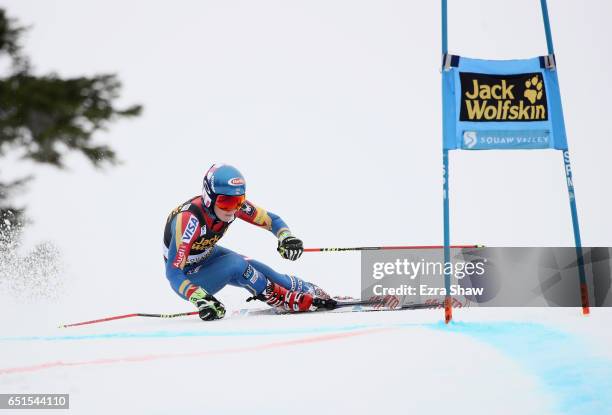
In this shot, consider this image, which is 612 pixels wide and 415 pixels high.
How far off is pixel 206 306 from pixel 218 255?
86 cm

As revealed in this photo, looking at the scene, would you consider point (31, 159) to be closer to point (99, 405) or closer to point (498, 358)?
point (99, 405)

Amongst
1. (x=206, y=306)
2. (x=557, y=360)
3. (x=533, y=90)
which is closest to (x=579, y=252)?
(x=533, y=90)

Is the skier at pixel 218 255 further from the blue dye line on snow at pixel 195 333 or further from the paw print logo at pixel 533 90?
the paw print logo at pixel 533 90

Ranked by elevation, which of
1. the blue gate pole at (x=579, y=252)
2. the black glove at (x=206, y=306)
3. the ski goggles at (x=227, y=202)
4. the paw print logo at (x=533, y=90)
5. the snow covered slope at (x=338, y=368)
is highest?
the paw print logo at (x=533, y=90)

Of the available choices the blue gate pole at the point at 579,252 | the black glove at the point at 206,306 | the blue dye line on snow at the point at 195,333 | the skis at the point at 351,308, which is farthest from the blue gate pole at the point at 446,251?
the black glove at the point at 206,306

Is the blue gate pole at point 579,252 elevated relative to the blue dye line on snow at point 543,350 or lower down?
elevated

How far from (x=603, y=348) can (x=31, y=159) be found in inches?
296

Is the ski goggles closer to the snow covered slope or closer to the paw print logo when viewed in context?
the snow covered slope

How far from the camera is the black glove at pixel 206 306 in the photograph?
5.45m

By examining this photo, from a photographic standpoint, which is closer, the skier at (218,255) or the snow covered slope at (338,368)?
the snow covered slope at (338,368)

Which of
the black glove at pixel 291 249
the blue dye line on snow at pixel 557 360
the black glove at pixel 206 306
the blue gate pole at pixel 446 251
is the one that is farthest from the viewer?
the black glove at pixel 291 249

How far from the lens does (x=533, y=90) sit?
462 cm

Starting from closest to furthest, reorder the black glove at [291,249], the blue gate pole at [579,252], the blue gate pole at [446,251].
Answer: the blue gate pole at [446,251] → the blue gate pole at [579,252] → the black glove at [291,249]

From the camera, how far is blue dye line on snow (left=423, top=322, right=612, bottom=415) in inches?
108
